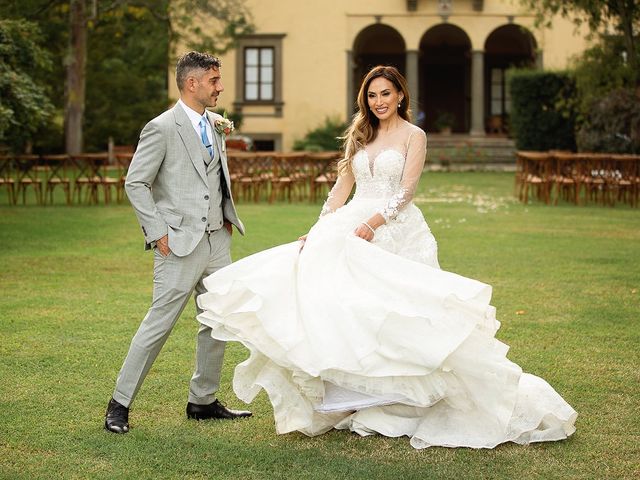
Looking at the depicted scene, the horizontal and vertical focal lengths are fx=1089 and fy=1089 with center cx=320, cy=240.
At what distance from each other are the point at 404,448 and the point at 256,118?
97.3ft

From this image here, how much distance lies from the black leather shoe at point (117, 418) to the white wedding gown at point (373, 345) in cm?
64

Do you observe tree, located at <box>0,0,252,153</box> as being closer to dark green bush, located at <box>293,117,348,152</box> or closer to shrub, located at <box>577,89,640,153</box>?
dark green bush, located at <box>293,117,348,152</box>

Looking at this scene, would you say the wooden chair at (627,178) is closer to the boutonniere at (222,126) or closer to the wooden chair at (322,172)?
the wooden chair at (322,172)

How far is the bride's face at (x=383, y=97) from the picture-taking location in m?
5.97

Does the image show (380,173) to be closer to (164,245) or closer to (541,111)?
(164,245)

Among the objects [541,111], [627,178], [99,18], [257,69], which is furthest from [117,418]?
[257,69]

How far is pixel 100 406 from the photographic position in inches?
247

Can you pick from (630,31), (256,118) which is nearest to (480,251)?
(630,31)

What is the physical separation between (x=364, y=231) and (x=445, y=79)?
107 ft

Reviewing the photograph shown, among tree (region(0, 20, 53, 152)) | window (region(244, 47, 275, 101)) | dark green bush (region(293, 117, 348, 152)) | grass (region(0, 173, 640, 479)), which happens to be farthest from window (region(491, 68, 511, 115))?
grass (region(0, 173, 640, 479))

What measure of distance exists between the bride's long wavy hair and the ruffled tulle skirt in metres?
Answer: 0.55

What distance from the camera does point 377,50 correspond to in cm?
3766

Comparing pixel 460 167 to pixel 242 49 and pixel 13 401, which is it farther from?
pixel 13 401

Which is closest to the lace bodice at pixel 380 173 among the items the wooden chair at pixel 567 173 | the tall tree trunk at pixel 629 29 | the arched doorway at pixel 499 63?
the wooden chair at pixel 567 173
